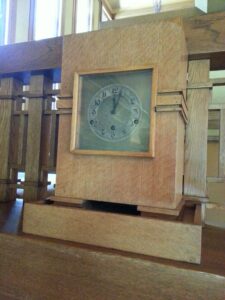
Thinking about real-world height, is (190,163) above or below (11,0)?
below

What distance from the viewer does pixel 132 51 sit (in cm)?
49

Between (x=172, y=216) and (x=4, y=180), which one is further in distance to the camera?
(x=4, y=180)

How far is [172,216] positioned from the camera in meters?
0.45

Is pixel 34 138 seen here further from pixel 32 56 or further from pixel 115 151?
pixel 115 151

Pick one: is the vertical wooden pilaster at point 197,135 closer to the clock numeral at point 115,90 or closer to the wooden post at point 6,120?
the clock numeral at point 115,90

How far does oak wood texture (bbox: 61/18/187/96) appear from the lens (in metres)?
0.47

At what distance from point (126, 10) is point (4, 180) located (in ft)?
13.0

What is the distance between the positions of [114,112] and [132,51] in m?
0.12

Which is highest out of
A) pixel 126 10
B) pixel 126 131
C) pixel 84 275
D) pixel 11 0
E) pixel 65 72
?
pixel 126 10

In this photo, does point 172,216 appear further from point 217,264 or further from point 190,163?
point 190,163

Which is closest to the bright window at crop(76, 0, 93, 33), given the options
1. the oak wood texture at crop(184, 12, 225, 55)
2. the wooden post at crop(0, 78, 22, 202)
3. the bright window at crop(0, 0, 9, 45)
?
the bright window at crop(0, 0, 9, 45)

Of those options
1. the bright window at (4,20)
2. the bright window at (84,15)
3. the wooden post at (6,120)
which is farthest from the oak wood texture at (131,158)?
the bright window at (84,15)

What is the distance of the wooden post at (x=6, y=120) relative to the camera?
829mm

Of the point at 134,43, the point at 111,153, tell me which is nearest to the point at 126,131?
the point at 111,153
